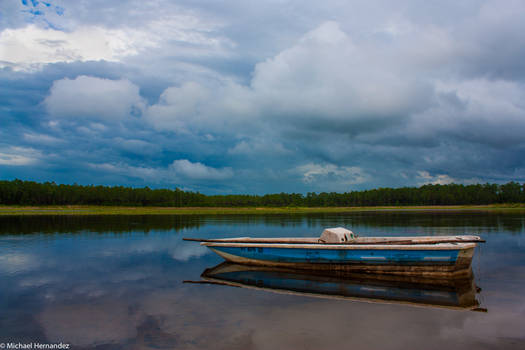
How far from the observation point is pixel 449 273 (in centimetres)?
1489

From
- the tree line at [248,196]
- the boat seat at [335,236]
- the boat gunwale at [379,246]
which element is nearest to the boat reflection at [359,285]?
the boat gunwale at [379,246]

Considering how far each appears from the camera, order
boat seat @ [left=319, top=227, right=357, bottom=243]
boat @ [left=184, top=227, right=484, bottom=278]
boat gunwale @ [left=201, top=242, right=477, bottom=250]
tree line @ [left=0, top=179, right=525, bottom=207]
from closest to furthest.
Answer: boat gunwale @ [left=201, top=242, right=477, bottom=250]
boat @ [left=184, top=227, right=484, bottom=278]
boat seat @ [left=319, top=227, right=357, bottom=243]
tree line @ [left=0, top=179, right=525, bottom=207]

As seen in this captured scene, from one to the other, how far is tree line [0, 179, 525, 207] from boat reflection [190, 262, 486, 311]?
119m

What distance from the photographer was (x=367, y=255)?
50.9ft

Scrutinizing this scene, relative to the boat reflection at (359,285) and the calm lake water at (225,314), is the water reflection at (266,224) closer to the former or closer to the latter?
the boat reflection at (359,285)

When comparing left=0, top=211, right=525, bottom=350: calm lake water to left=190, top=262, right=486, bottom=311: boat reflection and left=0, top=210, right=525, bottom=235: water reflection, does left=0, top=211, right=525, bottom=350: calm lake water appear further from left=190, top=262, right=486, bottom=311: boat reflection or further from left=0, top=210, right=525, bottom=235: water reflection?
left=0, top=210, right=525, bottom=235: water reflection

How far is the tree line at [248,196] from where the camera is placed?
115 meters

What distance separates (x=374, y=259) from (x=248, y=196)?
471ft

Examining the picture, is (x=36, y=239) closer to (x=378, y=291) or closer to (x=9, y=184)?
(x=378, y=291)

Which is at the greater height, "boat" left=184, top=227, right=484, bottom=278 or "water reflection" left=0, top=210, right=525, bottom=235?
"boat" left=184, top=227, right=484, bottom=278

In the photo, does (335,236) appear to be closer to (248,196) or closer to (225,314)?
(225,314)

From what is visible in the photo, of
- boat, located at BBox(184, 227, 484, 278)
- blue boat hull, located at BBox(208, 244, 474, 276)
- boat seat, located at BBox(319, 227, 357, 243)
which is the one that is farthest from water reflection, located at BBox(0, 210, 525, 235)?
blue boat hull, located at BBox(208, 244, 474, 276)

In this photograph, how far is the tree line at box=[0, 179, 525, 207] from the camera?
379 ft

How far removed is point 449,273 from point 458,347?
7554 millimetres
